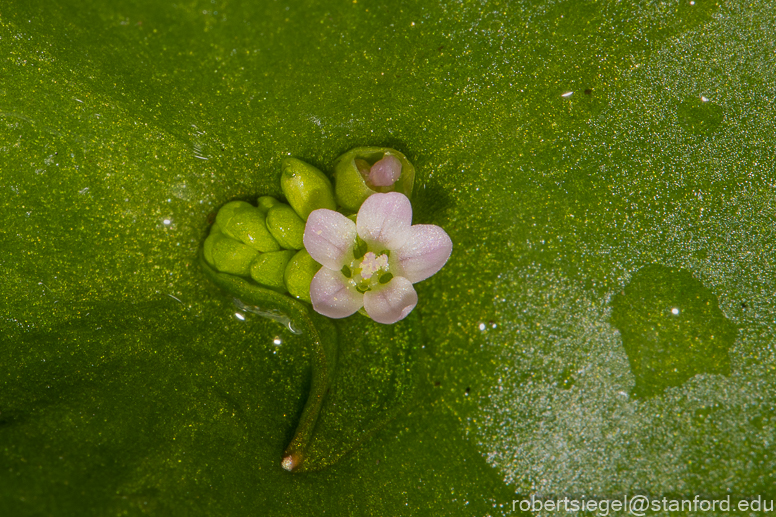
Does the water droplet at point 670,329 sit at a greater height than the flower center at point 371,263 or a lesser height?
lesser

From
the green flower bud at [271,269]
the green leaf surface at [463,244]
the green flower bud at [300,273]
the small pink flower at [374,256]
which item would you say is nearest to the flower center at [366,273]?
the small pink flower at [374,256]

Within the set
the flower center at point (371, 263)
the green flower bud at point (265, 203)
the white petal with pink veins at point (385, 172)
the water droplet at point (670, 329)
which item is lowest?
the water droplet at point (670, 329)

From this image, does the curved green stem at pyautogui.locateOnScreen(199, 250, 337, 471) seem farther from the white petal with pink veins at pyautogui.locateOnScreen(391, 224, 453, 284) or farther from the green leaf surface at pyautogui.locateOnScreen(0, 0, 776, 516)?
the white petal with pink veins at pyautogui.locateOnScreen(391, 224, 453, 284)

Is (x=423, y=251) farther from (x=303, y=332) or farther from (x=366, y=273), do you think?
(x=303, y=332)

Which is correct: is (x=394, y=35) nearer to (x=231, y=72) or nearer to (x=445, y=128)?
(x=445, y=128)

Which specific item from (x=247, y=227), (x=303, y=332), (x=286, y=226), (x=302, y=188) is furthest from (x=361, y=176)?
(x=303, y=332)

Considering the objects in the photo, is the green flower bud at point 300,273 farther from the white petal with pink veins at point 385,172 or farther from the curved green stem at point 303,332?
the white petal with pink veins at point 385,172

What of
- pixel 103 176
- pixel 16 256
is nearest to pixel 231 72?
pixel 103 176
